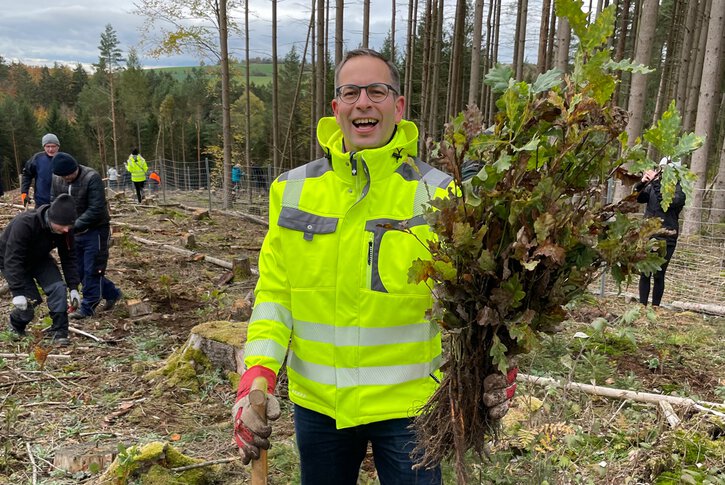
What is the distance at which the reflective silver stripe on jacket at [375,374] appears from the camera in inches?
66.5

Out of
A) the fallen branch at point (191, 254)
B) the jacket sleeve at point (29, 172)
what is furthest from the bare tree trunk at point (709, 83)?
the jacket sleeve at point (29, 172)

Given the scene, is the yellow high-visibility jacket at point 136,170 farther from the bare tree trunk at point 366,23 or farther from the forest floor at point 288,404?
the forest floor at point 288,404

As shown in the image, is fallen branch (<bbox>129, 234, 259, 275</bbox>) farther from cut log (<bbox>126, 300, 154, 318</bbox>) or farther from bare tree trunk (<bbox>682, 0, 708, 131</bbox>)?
bare tree trunk (<bbox>682, 0, 708, 131</bbox>)

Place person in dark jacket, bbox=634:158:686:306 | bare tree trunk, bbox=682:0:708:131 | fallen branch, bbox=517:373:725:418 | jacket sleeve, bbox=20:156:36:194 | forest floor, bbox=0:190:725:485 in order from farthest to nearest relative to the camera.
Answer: bare tree trunk, bbox=682:0:708:131 → jacket sleeve, bbox=20:156:36:194 → person in dark jacket, bbox=634:158:686:306 → fallen branch, bbox=517:373:725:418 → forest floor, bbox=0:190:725:485

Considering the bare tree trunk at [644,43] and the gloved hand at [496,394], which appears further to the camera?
the bare tree trunk at [644,43]

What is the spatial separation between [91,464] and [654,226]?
3.34 m

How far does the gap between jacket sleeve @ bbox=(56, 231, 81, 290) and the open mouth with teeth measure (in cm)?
475

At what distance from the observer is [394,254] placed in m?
1.66

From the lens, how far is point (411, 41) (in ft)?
56.5

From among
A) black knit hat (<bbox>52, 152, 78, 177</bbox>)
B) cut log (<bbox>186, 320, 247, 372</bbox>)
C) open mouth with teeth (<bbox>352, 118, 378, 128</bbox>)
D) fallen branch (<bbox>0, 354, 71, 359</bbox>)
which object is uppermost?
open mouth with teeth (<bbox>352, 118, 378, 128</bbox>)

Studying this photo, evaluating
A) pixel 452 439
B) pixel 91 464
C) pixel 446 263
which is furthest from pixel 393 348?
pixel 91 464

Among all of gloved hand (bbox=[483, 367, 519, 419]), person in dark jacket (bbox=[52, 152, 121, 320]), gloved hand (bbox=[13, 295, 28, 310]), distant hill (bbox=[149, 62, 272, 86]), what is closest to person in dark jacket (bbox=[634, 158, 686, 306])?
gloved hand (bbox=[483, 367, 519, 419])

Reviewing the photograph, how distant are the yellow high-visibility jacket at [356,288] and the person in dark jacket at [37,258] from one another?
4262 millimetres

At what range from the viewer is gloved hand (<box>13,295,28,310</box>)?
5219 millimetres
